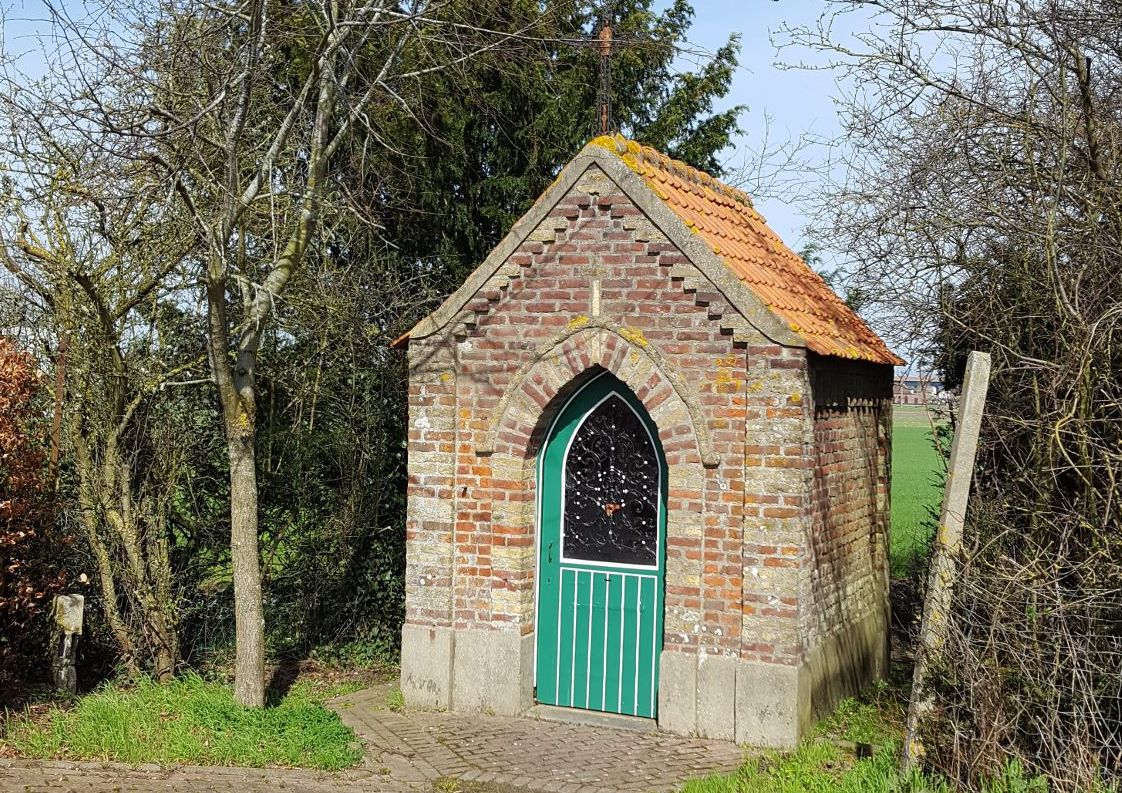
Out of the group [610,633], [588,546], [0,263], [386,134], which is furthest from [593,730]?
[386,134]

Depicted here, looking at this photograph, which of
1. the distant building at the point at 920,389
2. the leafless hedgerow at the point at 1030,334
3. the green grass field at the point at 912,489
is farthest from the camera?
the green grass field at the point at 912,489

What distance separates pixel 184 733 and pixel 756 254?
6.50 meters

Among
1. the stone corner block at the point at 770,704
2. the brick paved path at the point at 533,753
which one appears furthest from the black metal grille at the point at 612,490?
the brick paved path at the point at 533,753

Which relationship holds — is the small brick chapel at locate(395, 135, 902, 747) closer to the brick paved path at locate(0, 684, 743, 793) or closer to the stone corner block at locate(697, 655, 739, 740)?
the stone corner block at locate(697, 655, 739, 740)

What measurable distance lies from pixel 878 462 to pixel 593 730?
4.35m

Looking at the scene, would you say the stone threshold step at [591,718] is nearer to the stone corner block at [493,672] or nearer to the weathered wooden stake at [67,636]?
the stone corner block at [493,672]

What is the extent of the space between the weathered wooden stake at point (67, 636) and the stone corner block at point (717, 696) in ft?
18.2

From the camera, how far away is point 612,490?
9.84 meters

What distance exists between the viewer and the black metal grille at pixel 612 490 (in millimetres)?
9695

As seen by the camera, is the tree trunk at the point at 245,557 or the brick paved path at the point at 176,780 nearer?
the brick paved path at the point at 176,780

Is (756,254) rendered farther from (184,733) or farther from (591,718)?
(184,733)

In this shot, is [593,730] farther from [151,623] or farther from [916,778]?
[151,623]

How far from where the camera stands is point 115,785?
8.01 m

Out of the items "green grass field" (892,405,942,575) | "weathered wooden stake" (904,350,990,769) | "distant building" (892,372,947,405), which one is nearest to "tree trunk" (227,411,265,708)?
"weathered wooden stake" (904,350,990,769)
